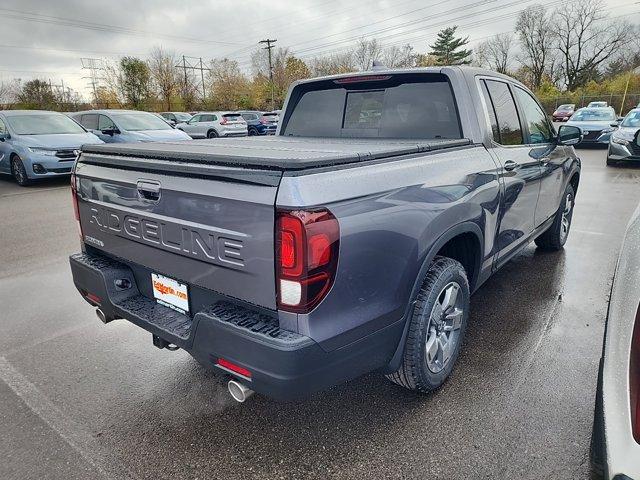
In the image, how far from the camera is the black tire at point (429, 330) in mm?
2416

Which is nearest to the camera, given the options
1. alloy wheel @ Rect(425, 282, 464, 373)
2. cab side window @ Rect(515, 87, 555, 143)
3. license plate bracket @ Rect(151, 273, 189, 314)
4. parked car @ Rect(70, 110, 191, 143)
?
license plate bracket @ Rect(151, 273, 189, 314)

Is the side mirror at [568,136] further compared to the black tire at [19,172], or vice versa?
the black tire at [19,172]

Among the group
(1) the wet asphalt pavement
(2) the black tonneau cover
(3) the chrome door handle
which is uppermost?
(2) the black tonneau cover

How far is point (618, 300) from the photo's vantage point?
172cm

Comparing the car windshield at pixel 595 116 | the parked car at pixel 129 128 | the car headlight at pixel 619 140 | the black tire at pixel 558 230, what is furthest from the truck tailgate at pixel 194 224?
the car windshield at pixel 595 116

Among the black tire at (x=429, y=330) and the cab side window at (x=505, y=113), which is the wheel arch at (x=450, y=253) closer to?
the black tire at (x=429, y=330)

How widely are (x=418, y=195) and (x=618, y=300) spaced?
0.98 meters

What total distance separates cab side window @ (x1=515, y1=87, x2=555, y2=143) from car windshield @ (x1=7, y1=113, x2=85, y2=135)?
10869 mm

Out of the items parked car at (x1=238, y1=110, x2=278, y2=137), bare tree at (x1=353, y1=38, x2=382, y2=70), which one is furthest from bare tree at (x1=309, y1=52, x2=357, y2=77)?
parked car at (x1=238, y1=110, x2=278, y2=137)

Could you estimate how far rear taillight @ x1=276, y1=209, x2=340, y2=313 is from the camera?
5.76 ft

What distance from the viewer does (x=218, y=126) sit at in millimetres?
24516

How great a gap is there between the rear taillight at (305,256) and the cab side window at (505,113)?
2209 mm

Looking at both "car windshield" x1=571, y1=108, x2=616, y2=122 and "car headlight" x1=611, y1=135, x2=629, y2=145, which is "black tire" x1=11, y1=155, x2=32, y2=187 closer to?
"car headlight" x1=611, y1=135, x2=629, y2=145

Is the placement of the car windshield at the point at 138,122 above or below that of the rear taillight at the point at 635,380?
above
